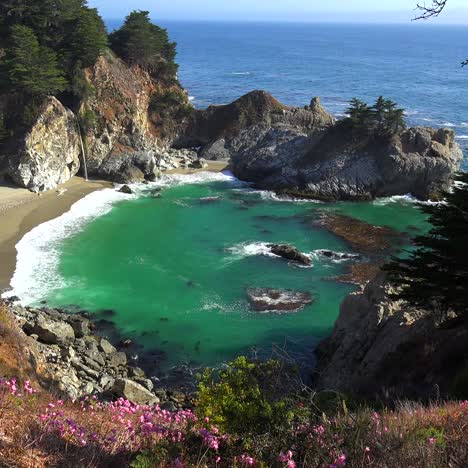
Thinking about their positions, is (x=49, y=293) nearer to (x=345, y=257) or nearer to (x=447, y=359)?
(x=345, y=257)

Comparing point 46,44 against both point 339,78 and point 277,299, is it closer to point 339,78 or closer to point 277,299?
point 277,299

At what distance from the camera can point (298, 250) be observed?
1430 inches

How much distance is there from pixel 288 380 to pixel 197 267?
24.7 meters

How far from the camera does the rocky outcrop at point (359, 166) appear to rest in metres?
49.0

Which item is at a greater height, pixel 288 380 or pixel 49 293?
pixel 288 380

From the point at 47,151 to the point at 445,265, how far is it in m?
36.8

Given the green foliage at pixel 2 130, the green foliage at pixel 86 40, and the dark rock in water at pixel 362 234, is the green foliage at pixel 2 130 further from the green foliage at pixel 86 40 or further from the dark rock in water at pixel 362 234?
the dark rock in water at pixel 362 234

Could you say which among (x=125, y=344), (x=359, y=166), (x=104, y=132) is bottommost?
(x=125, y=344)

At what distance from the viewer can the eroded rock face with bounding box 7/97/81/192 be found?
141 ft

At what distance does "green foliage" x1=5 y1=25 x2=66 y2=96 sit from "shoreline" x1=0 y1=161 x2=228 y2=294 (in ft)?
27.4

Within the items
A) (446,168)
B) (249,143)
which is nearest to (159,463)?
(446,168)

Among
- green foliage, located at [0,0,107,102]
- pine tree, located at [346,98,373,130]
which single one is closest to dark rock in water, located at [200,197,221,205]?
green foliage, located at [0,0,107,102]

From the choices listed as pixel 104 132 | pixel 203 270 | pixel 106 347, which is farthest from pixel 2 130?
pixel 106 347

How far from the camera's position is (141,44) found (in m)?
59.3
